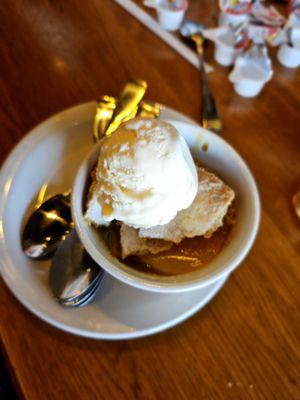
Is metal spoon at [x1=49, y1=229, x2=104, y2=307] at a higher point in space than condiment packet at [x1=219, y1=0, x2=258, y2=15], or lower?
lower

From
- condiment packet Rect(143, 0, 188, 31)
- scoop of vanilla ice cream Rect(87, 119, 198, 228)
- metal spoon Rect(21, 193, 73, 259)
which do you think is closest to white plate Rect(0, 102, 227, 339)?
metal spoon Rect(21, 193, 73, 259)

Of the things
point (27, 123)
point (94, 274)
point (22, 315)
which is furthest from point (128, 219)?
point (27, 123)

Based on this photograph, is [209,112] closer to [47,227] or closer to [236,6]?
[236,6]

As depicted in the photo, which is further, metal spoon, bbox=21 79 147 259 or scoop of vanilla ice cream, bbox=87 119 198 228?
metal spoon, bbox=21 79 147 259

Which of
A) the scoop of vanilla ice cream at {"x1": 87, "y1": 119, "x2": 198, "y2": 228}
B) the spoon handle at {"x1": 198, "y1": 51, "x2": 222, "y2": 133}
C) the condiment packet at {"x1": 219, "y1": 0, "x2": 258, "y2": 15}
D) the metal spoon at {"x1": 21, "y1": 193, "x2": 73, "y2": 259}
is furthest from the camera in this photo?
the condiment packet at {"x1": 219, "y1": 0, "x2": 258, "y2": 15}

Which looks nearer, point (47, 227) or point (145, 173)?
point (145, 173)

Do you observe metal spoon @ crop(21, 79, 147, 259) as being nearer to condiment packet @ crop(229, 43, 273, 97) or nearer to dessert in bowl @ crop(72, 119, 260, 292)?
dessert in bowl @ crop(72, 119, 260, 292)

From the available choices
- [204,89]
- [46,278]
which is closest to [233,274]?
[46,278]

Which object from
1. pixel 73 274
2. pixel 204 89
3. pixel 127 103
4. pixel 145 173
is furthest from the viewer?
pixel 204 89
